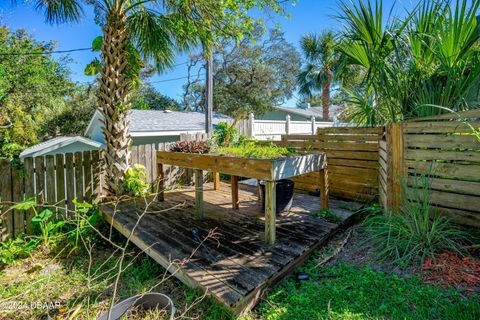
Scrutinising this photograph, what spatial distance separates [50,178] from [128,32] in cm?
250

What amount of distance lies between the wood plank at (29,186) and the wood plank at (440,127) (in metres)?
4.84

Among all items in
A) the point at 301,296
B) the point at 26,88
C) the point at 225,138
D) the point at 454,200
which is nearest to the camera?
the point at 301,296

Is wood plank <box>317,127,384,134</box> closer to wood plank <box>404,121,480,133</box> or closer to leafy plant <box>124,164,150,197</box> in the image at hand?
wood plank <box>404,121,480,133</box>

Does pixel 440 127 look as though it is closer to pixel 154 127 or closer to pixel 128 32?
pixel 128 32

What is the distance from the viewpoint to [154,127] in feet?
32.9

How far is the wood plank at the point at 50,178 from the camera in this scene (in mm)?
3686

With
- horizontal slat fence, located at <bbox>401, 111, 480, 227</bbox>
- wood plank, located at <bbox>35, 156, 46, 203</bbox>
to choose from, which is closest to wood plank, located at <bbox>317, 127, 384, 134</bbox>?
horizontal slat fence, located at <bbox>401, 111, 480, 227</bbox>

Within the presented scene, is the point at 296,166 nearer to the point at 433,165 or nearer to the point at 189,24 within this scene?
the point at 433,165

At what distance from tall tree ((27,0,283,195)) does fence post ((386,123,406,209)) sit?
2844mm

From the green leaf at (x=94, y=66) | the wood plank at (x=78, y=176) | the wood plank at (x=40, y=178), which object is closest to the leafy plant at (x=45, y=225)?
the wood plank at (x=40, y=178)

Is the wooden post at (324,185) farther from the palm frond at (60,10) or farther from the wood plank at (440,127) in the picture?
the palm frond at (60,10)

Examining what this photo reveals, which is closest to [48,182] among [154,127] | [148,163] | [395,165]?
[148,163]

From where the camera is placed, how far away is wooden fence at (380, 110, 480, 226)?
2553mm

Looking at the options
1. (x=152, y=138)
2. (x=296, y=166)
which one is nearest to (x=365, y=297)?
(x=296, y=166)
